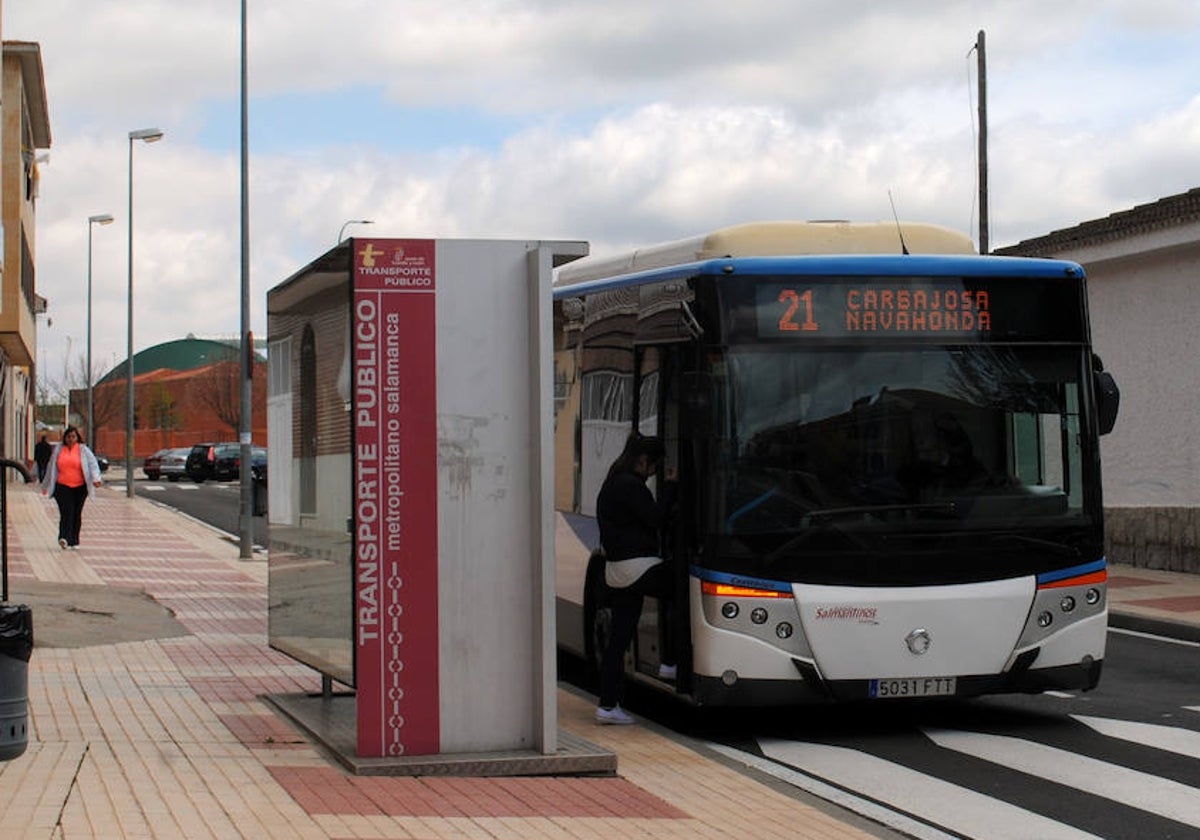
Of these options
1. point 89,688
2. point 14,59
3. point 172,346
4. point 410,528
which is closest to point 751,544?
point 410,528

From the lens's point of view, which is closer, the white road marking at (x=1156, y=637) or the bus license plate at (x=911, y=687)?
the bus license plate at (x=911, y=687)

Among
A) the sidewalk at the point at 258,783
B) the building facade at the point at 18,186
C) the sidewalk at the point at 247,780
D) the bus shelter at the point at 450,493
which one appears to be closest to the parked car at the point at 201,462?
the building facade at the point at 18,186

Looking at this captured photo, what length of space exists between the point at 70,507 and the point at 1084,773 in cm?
2069

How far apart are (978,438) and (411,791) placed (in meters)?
4.44

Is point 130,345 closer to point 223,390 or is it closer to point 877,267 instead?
point 877,267

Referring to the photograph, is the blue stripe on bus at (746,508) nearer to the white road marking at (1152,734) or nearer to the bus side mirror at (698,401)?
the bus side mirror at (698,401)

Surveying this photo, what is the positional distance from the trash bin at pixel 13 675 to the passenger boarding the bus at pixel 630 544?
4178mm

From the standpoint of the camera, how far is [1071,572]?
36.6 ft

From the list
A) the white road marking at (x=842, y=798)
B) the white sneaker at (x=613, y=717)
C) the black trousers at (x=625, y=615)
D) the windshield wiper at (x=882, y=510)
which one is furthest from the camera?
the white sneaker at (x=613, y=717)

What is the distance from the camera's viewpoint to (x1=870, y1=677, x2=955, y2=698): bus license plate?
35.2ft

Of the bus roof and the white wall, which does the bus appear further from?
the white wall

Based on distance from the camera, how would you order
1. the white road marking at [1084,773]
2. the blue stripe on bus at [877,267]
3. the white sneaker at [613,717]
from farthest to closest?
the white sneaker at [613,717] < the blue stripe on bus at [877,267] < the white road marking at [1084,773]

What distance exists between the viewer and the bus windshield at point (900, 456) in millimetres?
10820

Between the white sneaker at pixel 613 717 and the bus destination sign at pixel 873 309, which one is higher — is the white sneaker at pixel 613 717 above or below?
below
